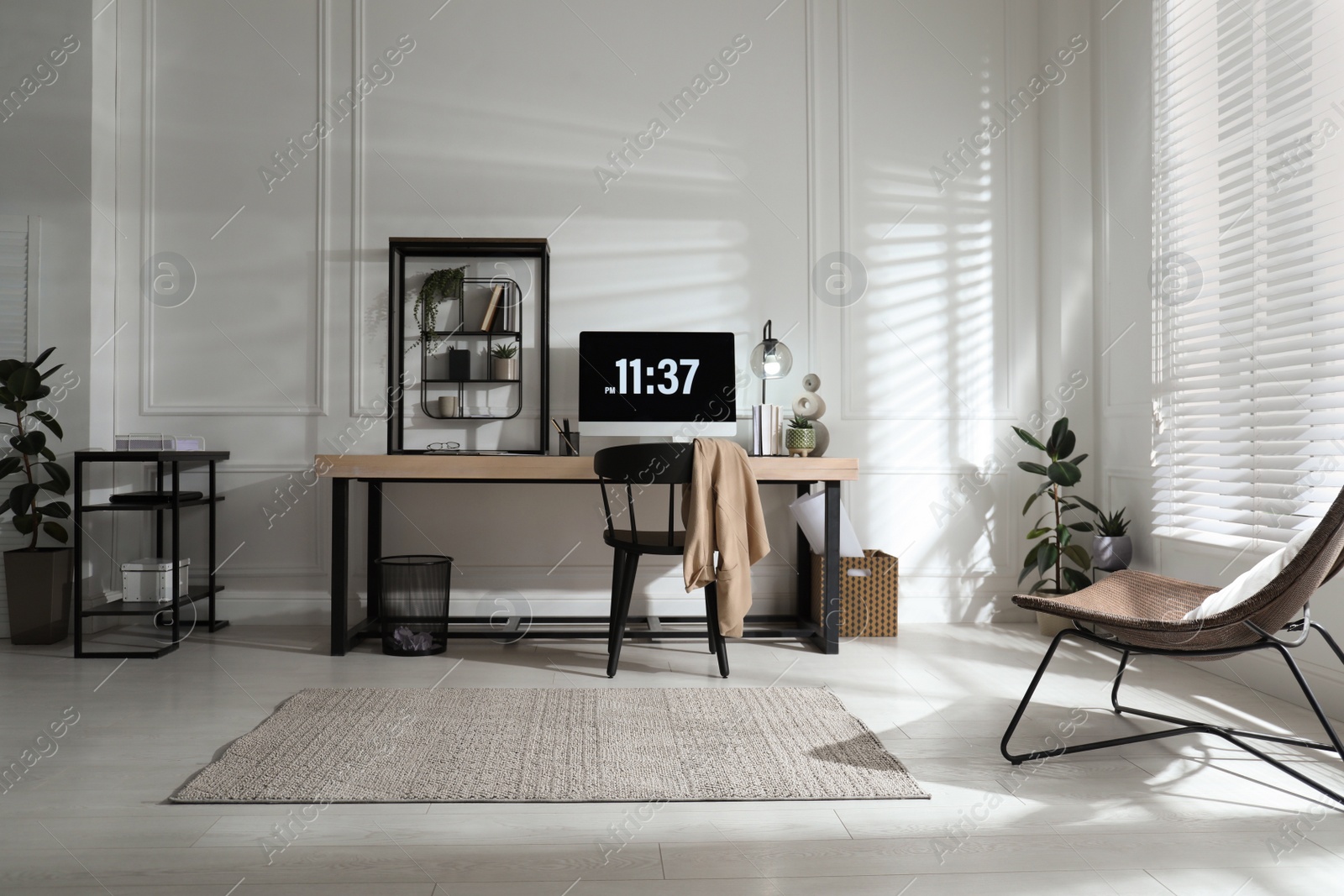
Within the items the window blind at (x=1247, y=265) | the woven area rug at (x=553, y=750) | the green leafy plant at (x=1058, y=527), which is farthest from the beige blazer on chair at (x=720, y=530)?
the window blind at (x=1247, y=265)

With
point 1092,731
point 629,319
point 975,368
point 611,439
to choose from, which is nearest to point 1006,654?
point 1092,731

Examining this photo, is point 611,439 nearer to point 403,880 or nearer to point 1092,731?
point 1092,731

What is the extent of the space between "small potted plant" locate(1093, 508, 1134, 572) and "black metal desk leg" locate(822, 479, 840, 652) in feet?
3.60

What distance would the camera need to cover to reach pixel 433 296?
3822mm

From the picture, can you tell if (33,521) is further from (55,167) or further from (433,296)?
(433,296)

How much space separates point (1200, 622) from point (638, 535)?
5.61 ft

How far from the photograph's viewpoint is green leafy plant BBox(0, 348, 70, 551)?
128 inches

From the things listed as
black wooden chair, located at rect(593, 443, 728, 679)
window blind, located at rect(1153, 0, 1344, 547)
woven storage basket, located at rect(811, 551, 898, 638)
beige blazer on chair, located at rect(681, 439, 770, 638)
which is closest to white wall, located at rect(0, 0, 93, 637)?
black wooden chair, located at rect(593, 443, 728, 679)

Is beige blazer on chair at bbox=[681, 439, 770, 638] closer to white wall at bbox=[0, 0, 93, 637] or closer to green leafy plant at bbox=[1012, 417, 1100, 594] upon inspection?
green leafy plant at bbox=[1012, 417, 1100, 594]

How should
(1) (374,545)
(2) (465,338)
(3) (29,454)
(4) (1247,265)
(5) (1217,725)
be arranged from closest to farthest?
(5) (1217,725)
(4) (1247,265)
(3) (29,454)
(1) (374,545)
(2) (465,338)

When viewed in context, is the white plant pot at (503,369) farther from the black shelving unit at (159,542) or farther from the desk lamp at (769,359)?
the black shelving unit at (159,542)

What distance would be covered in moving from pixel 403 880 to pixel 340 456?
1.97 m

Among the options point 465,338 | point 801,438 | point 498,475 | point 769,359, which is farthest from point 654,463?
point 465,338

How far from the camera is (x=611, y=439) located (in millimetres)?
3875
